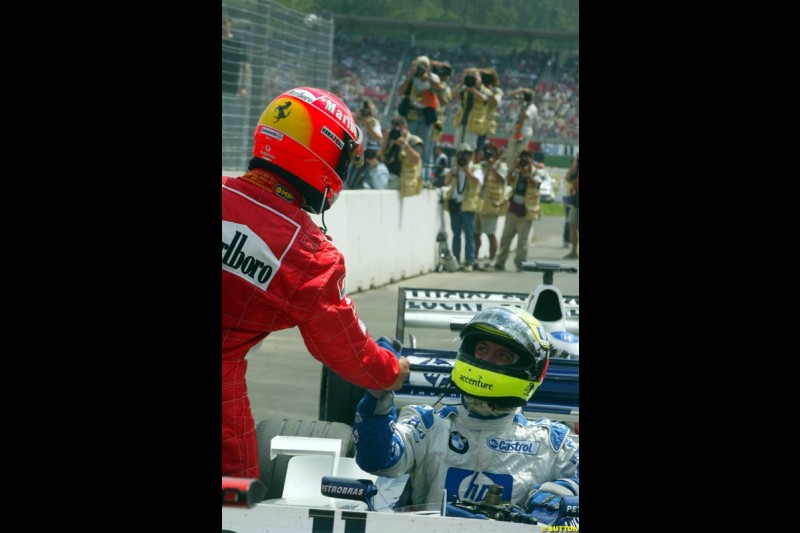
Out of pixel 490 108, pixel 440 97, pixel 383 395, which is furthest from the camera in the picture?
pixel 490 108

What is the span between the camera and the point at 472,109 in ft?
58.6

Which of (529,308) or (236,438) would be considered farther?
(529,308)

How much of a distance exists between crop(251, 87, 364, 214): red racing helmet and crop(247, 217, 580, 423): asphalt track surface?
0.58m

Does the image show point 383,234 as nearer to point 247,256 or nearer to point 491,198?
point 491,198

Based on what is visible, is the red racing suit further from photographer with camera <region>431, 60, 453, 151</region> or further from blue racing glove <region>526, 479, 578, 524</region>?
photographer with camera <region>431, 60, 453, 151</region>

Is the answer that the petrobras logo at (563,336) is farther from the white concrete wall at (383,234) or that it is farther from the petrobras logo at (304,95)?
the white concrete wall at (383,234)

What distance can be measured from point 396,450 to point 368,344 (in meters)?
0.75

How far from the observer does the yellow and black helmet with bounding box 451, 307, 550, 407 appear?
12.4 ft

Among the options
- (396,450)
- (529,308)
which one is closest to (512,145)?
(529,308)

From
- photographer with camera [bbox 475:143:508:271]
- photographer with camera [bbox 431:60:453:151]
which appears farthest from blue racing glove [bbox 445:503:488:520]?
photographer with camera [bbox 431:60:453:151]

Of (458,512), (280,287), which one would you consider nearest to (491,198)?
(458,512)

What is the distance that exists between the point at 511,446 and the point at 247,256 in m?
1.45
